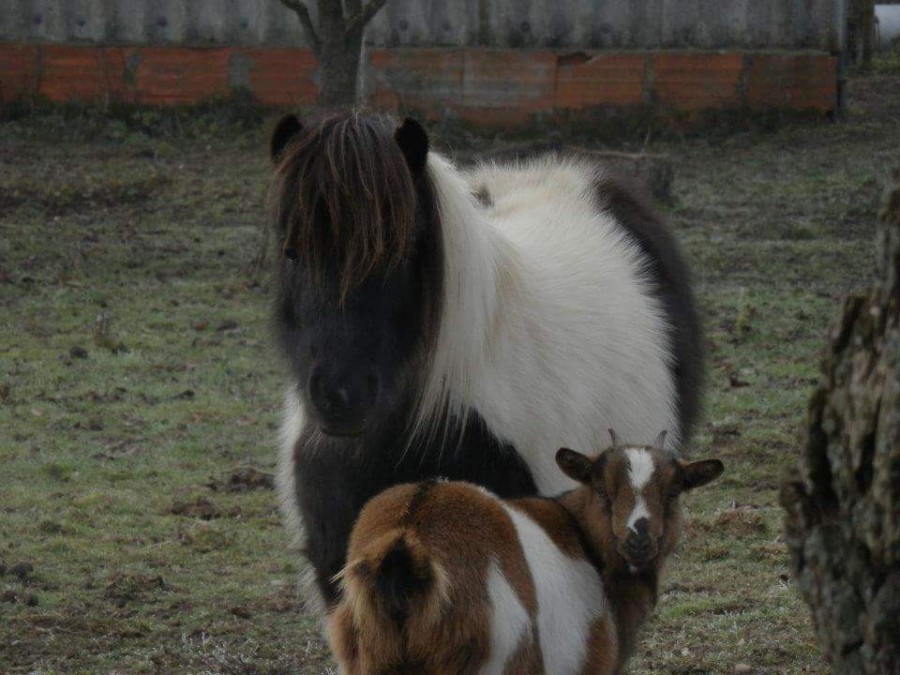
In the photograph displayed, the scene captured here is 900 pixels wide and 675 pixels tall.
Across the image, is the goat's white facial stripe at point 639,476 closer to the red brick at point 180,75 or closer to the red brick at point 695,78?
the red brick at point 695,78

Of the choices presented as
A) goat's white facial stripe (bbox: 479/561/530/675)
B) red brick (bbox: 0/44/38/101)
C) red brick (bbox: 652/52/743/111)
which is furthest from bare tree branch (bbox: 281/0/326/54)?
goat's white facial stripe (bbox: 479/561/530/675)

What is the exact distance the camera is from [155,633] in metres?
4.50

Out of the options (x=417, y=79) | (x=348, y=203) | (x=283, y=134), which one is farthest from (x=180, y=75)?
(x=348, y=203)

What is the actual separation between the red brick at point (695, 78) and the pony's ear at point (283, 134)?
29.0 feet

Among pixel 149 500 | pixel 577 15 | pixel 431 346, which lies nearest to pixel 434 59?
pixel 577 15

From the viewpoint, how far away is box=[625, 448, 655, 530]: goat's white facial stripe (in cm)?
320

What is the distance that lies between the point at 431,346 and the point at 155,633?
1713 mm

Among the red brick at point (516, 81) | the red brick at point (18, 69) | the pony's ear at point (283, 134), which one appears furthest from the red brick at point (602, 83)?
the pony's ear at point (283, 134)

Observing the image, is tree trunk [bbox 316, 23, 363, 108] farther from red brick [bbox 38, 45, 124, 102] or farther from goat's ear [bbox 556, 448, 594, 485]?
goat's ear [bbox 556, 448, 594, 485]

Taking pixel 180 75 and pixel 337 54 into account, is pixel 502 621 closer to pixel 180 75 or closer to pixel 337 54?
pixel 337 54

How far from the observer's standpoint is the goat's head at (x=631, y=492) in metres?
3.18

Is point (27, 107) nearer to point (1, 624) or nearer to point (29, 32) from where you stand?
Answer: point (29, 32)

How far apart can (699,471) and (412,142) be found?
102cm

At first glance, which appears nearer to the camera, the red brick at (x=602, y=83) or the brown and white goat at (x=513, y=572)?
the brown and white goat at (x=513, y=572)
